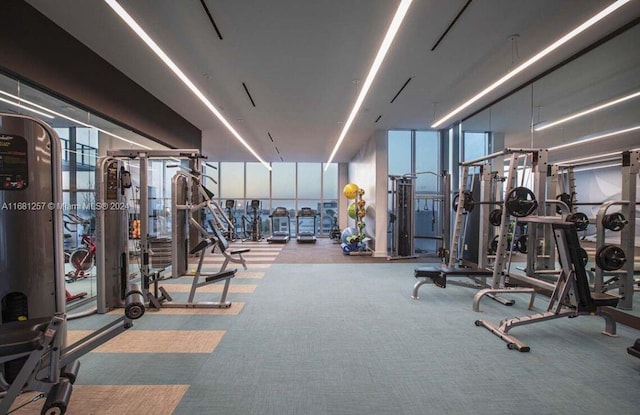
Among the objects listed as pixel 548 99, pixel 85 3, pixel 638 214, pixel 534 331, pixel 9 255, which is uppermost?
pixel 85 3

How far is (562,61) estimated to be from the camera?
3.82 m

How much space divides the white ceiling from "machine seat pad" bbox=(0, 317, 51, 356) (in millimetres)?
2986

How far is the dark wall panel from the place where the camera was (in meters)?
2.58

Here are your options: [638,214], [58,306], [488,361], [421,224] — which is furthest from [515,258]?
[58,306]

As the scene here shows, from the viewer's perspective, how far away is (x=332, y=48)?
352 cm

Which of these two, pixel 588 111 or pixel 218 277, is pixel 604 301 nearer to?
pixel 588 111

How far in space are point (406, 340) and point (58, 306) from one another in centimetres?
293

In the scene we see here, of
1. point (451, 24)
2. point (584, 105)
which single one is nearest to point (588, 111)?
point (584, 105)

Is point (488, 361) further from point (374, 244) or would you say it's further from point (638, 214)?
point (374, 244)

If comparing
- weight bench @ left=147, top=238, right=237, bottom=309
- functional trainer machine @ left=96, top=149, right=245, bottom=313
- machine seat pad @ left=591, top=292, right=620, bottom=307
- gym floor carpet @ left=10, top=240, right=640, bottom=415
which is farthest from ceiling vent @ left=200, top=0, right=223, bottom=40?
machine seat pad @ left=591, top=292, right=620, bottom=307

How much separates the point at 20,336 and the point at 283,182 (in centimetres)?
1108

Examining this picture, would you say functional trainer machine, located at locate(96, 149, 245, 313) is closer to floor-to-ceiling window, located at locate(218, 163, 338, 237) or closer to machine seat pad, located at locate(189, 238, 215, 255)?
machine seat pad, located at locate(189, 238, 215, 255)

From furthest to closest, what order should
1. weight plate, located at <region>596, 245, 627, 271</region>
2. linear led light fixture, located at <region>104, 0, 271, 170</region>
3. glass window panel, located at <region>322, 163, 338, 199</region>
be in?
glass window panel, located at <region>322, 163, 338, 199</region> < weight plate, located at <region>596, 245, 627, 271</region> < linear led light fixture, located at <region>104, 0, 271, 170</region>

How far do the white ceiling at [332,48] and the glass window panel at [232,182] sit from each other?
664 centimetres
